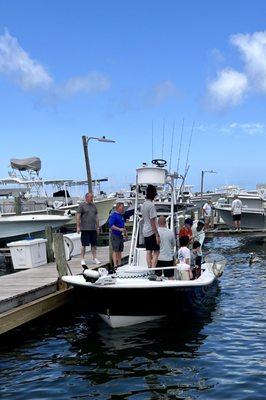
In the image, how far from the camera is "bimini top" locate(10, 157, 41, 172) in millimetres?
33688

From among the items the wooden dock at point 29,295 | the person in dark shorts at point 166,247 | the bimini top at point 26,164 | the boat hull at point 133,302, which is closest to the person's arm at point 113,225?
the wooden dock at point 29,295

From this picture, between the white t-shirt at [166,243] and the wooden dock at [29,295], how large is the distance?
2229 mm

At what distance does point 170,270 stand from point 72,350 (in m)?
2.63

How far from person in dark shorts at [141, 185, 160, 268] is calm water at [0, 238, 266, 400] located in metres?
1.39

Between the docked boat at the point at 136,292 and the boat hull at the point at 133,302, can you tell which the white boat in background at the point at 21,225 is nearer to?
the docked boat at the point at 136,292

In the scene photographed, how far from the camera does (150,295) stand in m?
9.80

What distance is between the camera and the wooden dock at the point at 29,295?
378 inches

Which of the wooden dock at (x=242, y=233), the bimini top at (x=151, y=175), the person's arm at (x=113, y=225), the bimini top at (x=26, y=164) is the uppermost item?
the bimini top at (x=26, y=164)

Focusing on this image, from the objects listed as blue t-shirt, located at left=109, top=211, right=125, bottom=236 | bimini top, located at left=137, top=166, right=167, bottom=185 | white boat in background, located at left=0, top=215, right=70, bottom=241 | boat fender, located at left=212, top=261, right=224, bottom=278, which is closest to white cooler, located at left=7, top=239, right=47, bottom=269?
blue t-shirt, located at left=109, top=211, right=125, bottom=236

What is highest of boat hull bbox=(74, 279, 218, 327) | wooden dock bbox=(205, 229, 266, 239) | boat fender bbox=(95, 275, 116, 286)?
boat fender bbox=(95, 275, 116, 286)

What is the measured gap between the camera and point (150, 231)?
1109 centimetres

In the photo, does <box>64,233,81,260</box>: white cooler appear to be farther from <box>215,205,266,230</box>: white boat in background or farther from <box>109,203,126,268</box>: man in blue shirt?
<box>215,205,266,230</box>: white boat in background

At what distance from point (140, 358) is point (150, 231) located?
3177 millimetres

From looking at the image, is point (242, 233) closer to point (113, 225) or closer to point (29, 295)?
point (113, 225)
